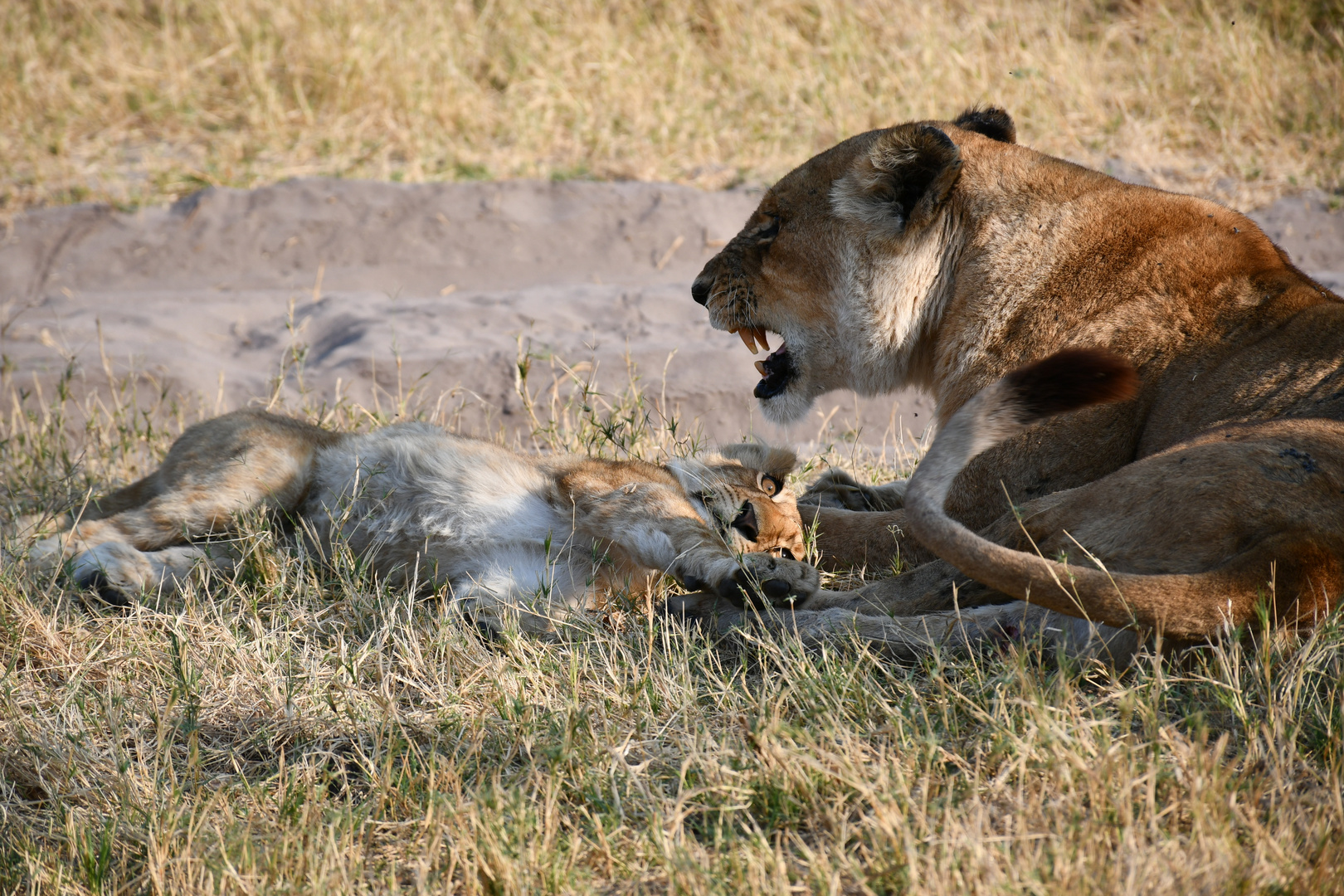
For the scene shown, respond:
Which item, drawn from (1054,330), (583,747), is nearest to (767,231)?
(1054,330)

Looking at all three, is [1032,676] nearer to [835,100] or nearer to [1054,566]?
[1054,566]

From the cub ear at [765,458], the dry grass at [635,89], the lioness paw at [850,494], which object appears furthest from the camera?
the dry grass at [635,89]

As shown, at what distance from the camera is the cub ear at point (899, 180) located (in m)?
3.13

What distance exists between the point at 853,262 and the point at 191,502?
2.07 meters

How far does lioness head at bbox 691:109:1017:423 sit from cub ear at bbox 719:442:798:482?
0.17 meters

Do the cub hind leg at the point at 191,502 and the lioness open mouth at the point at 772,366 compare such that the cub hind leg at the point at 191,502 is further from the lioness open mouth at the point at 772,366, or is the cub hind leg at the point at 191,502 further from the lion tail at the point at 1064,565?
the lion tail at the point at 1064,565

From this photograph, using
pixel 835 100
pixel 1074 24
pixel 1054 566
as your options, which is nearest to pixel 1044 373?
pixel 1054 566

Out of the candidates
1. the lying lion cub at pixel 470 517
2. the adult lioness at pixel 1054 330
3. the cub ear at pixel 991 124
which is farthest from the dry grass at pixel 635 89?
the lying lion cub at pixel 470 517

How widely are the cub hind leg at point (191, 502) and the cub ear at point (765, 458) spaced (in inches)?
51.7

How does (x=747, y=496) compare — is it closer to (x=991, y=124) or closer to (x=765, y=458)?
(x=765, y=458)

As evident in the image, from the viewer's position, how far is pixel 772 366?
3605 millimetres

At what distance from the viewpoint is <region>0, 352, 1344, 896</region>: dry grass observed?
6.05 ft

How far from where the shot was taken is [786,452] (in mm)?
3506

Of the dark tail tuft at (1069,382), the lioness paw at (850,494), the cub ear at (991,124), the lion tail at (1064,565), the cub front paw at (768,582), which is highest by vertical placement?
the cub ear at (991,124)
